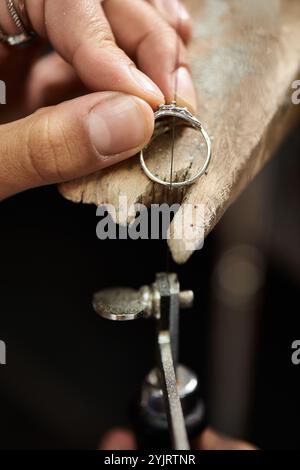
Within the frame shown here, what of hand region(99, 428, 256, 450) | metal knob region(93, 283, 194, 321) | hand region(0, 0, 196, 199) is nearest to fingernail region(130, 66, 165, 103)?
hand region(0, 0, 196, 199)

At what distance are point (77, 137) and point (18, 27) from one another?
10.0 inches

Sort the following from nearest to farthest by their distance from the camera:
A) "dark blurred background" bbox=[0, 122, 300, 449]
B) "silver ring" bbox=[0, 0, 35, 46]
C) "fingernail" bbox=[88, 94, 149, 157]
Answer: "fingernail" bbox=[88, 94, 149, 157]
"silver ring" bbox=[0, 0, 35, 46]
"dark blurred background" bbox=[0, 122, 300, 449]

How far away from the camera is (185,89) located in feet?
2.07

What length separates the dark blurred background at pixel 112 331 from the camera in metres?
1.20

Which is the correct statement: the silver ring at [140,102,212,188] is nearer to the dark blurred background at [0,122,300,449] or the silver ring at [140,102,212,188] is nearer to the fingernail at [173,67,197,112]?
the fingernail at [173,67,197,112]

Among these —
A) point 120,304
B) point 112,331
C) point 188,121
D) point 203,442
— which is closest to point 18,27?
point 188,121

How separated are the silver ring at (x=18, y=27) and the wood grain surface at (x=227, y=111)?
0.22 metres

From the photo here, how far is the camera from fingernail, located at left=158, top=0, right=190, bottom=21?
75 centimetres

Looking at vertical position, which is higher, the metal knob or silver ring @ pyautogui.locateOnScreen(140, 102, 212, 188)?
silver ring @ pyautogui.locateOnScreen(140, 102, 212, 188)

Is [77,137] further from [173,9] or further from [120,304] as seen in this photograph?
[173,9]

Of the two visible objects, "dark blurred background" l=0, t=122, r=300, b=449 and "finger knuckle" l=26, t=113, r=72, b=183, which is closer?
"finger knuckle" l=26, t=113, r=72, b=183

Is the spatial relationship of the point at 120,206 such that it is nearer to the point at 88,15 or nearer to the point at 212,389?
the point at 88,15

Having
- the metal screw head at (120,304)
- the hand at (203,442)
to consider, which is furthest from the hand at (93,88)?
the hand at (203,442)

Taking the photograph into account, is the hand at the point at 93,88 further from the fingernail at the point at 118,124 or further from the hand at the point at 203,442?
the hand at the point at 203,442
